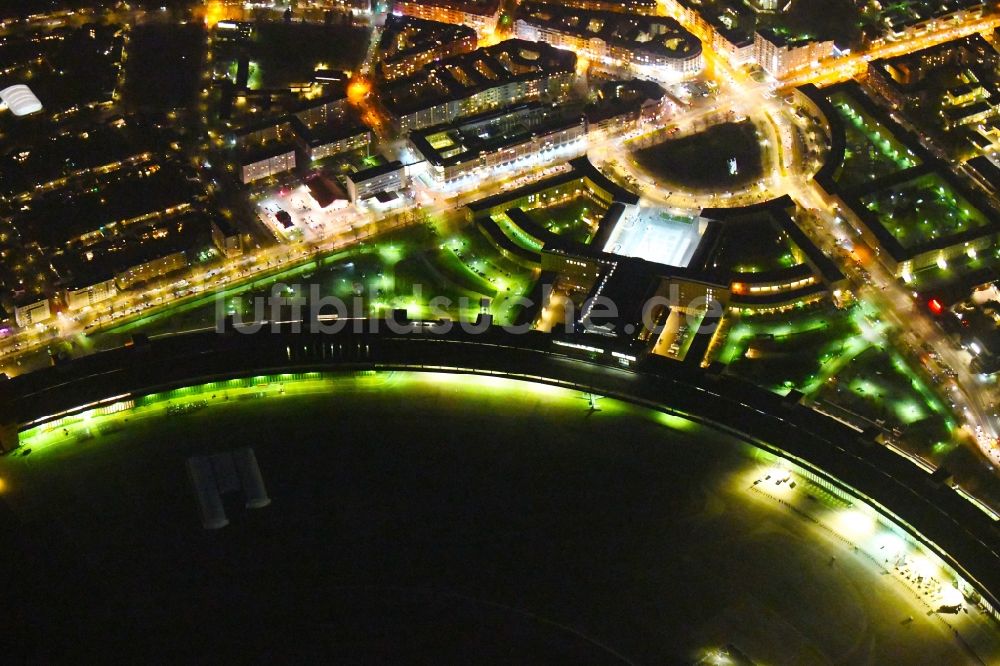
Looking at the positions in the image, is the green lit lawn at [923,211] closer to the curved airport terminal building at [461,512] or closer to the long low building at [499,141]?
the long low building at [499,141]

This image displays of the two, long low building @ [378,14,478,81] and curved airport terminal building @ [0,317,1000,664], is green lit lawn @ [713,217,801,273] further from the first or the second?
long low building @ [378,14,478,81]

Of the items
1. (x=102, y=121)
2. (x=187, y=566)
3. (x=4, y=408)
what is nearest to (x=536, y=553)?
(x=187, y=566)

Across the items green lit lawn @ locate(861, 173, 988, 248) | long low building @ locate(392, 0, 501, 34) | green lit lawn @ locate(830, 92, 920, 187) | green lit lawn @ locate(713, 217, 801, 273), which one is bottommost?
green lit lawn @ locate(713, 217, 801, 273)

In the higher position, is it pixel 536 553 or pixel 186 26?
pixel 186 26

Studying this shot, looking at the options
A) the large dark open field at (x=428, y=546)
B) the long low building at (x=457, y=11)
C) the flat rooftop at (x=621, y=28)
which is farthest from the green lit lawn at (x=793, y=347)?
the long low building at (x=457, y=11)

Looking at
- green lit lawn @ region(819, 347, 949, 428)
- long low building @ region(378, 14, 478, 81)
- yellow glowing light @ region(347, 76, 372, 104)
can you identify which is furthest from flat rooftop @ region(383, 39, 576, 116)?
green lit lawn @ region(819, 347, 949, 428)

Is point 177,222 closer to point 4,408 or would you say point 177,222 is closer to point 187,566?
point 4,408

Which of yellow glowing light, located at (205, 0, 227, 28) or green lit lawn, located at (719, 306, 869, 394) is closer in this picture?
green lit lawn, located at (719, 306, 869, 394)
